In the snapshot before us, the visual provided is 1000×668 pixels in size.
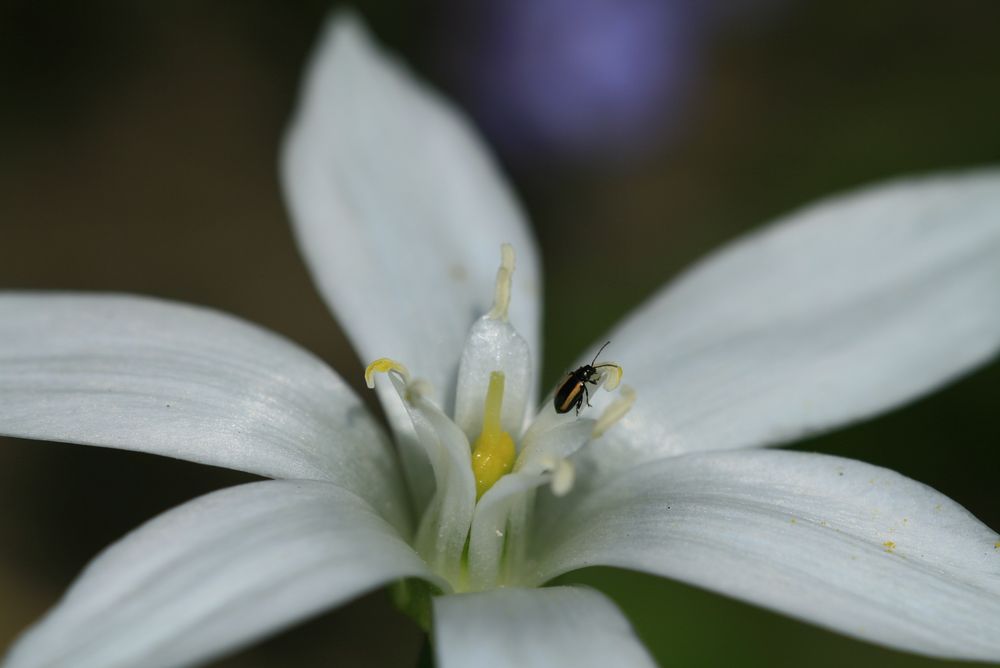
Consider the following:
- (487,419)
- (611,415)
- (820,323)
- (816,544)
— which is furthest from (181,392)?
(820,323)

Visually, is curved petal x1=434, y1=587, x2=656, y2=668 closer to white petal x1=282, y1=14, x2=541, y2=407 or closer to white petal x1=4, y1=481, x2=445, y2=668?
white petal x1=4, y1=481, x2=445, y2=668

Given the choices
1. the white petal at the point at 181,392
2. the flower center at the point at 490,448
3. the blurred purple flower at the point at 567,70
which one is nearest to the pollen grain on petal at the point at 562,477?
the flower center at the point at 490,448

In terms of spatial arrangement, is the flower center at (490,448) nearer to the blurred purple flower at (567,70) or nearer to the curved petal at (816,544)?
the curved petal at (816,544)

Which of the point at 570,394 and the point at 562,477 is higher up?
the point at 570,394

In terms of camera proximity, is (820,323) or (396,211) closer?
(820,323)

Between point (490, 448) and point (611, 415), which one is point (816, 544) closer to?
point (611, 415)

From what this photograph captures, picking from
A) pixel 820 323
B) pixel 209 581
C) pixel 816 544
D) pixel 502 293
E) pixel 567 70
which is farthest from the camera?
pixel 567 70

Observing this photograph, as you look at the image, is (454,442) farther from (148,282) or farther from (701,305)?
(148,282)

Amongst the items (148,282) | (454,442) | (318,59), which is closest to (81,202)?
(148,282)
